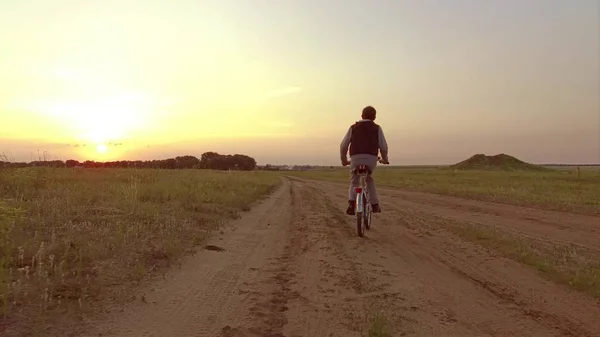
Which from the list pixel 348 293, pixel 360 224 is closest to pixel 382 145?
pixel 360 224

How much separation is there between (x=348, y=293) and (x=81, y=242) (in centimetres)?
386

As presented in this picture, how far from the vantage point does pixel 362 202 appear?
8742mm

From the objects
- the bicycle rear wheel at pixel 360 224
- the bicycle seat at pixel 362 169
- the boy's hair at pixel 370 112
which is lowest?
the bicycle rear wheel at pixel 360 224

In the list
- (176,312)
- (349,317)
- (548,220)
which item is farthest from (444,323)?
(548,220)

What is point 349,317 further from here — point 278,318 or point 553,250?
point 553,250

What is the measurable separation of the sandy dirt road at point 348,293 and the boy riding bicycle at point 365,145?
39.9 inches

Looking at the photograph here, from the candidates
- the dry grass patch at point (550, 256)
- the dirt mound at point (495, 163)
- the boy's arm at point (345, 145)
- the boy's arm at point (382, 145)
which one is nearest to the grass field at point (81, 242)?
the boy's arm at point (345, 145)

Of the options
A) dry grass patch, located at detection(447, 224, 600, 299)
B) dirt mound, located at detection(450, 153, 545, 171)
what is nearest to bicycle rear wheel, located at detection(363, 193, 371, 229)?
dry grass patch, located at detection(447, 224, 600, 299)

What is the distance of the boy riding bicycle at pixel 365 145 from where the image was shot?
8883 mm

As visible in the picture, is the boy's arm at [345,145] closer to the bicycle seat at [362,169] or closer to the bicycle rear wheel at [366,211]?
the bicycle seat at [362,169]

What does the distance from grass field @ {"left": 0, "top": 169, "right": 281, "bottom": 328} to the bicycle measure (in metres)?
3.03

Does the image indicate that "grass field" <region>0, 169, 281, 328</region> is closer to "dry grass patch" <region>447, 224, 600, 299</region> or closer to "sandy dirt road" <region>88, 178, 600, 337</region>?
"sandy dirt road" <region>88, 178, 600, 337</region>

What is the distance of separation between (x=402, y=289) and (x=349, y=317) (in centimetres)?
122

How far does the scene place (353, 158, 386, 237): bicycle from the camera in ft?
28.3
